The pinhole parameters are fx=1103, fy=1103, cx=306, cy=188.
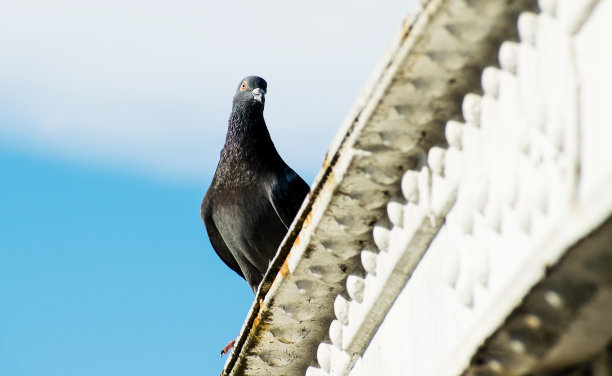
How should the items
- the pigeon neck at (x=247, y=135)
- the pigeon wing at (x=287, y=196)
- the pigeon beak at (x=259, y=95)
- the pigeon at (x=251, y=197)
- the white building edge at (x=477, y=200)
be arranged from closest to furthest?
the white building edge at (x=477, y=200) < the pigeon wing at (x=287, y=196) < the pigeon at (x=251, y=197) < the pigeon neck at (x=247, y=135) < the pigeon beak at (x=259, y=95)

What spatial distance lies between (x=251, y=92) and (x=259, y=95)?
20 centimetres

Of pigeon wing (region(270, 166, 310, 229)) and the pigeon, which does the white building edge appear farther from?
the pigeon

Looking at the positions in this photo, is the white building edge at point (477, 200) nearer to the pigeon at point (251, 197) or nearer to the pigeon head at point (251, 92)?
the pigeon at point (251, 197)

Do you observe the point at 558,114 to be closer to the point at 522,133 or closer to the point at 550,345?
the point at 522,133

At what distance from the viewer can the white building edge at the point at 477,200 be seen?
2881 mm

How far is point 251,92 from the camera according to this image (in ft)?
31.0

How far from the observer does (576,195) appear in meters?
2.82

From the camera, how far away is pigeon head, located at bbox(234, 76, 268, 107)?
30.6 feet

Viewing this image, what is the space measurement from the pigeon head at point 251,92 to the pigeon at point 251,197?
2cm

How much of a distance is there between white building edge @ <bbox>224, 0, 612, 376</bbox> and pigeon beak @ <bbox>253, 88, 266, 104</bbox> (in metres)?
4.28

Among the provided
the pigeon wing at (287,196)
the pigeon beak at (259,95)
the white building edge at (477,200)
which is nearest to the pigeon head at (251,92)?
the pigeon beak at (259,95)

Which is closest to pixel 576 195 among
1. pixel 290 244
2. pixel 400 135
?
pixel 400 135

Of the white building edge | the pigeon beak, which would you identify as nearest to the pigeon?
the pigeon beak

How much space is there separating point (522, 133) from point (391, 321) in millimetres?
1587
